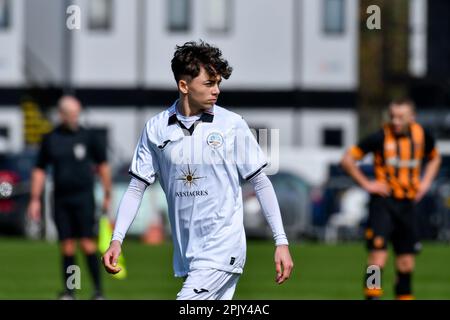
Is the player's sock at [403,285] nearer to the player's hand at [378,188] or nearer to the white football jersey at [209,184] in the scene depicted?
the player's hand at [378,188]

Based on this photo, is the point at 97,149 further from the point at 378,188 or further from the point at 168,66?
the point at 168,66

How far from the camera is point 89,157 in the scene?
15.9 metres

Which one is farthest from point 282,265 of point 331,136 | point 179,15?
point 331,136

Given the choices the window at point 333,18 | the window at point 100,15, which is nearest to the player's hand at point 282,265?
the window at point 333,18

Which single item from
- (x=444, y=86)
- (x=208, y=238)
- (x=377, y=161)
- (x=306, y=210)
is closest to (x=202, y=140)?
(x=208, y=238)

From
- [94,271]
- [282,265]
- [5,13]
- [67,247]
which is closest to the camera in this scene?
[282,265]

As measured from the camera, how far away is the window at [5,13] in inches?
1860

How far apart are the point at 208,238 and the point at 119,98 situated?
129ft

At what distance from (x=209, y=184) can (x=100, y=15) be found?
39.3m

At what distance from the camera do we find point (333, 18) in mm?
46812

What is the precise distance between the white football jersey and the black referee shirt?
25.0 ft

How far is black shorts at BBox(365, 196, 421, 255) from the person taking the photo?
1408 centimetres

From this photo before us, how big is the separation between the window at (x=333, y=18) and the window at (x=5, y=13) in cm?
1026

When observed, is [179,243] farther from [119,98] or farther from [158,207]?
[119,98]
